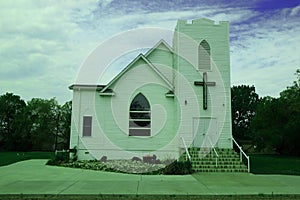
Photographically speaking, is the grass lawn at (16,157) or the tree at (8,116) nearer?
the grass lawn at (16,157)

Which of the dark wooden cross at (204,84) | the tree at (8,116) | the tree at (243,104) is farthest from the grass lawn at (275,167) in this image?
the tree at (8,116)

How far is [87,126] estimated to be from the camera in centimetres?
1961

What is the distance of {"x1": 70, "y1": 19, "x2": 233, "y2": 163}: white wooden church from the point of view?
18594mm

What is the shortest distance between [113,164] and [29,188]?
7.47 meters

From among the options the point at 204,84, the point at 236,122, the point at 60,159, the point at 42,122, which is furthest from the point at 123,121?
the point at 236,122

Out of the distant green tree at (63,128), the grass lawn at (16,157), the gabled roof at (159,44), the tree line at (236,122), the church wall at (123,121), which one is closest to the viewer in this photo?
the church wall at (123,121)

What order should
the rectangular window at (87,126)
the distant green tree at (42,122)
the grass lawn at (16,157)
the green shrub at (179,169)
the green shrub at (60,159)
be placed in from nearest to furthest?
the green shrub at (179,169) → the green shrub at (60,159) → the rectangular window at (87,126) → the grass lawn at (16,157) → the distant green tree at (42,122)

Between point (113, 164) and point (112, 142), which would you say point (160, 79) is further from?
point (113, 164)

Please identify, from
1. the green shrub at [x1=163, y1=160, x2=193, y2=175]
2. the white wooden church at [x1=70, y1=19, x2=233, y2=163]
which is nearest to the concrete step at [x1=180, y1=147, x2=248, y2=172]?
the white wooden church at [x1=70, y1=19, x2=233, y2=163]

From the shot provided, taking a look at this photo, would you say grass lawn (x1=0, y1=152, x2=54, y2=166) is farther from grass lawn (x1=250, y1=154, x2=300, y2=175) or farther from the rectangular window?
grass lawn (x1=250, y1=154, x2=300, y2=175)

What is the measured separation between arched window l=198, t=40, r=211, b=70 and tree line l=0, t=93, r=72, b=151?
37763 millimetres

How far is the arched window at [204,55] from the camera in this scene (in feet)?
62.7

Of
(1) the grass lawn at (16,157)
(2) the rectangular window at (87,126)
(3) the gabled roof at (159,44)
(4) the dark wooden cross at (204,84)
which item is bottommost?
(1) the grass lawn at (16,157)

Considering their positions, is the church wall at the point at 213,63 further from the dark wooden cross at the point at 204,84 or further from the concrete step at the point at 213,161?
the concrete step at the point at 213,161
